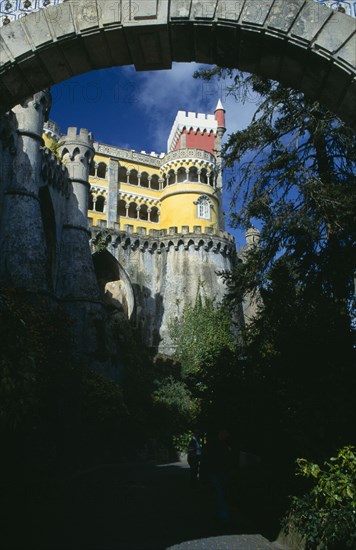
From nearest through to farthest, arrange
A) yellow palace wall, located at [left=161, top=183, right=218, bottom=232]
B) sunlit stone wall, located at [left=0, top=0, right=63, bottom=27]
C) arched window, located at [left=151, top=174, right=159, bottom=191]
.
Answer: sunlit stone wall, located at [left=0, top=0, right=63, bottom=27]
yellow palace wall, located at [left=161, top=183, right=218, bottom=232]
arched window, located at [left=151, top=174, right=159, bottom=191]

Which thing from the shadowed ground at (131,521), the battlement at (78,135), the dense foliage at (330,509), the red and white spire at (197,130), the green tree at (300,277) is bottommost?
the shadowed ground at (131,521)

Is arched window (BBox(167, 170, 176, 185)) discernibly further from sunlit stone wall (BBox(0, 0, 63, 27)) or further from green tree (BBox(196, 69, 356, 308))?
sunlit stone wall (BBox(0, 0, 63, 27))

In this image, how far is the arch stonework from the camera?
4590 millimetres

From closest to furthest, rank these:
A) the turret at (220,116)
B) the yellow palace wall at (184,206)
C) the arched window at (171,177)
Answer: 1. the yellow palace wall at (184,206)
2. the arched window at (171,177)
3. the turret at (220,116)

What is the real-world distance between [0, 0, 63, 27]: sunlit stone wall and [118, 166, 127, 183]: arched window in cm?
4570

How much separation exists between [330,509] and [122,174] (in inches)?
1858

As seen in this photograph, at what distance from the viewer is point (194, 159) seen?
4675cm

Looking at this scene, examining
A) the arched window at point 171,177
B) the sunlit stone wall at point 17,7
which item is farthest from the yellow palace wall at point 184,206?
the sunlit stone wall at point 17,7

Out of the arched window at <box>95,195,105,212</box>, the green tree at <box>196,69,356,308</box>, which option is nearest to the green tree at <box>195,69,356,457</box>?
the green tree at <box>196,69,356,308</box>

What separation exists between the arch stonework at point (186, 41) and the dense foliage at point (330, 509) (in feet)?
14.4

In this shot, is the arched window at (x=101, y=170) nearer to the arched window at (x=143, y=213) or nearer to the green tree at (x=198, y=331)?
the arched window at (x=143, y=213)

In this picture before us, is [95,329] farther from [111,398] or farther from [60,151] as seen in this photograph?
[60,151]

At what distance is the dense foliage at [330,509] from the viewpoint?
573cm

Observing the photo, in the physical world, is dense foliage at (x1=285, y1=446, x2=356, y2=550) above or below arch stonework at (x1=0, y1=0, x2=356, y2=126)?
below
